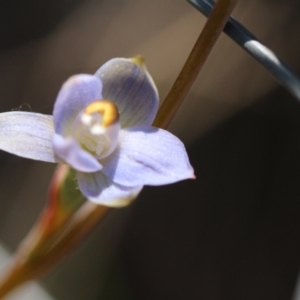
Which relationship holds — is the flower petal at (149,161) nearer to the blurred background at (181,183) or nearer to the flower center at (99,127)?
the flower center at (99,127)

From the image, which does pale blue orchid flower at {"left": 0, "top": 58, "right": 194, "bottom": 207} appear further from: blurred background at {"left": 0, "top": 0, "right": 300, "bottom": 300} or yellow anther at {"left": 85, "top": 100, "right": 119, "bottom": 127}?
blurred background at {"left": 0, "top": 0, "right": 300, "bottom": 300}

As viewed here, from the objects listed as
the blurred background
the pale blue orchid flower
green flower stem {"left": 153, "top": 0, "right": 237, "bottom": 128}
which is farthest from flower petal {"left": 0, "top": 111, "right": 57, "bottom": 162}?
the blurred background

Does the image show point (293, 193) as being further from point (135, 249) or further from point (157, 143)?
point (157, 143)

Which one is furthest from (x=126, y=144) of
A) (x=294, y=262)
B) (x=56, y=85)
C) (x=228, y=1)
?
(x=294, y=262)

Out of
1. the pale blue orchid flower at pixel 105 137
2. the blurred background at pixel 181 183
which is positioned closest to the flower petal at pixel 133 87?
the pale blue orchid flower at pixel 105 137

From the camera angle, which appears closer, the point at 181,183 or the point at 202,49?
the point at 202,49

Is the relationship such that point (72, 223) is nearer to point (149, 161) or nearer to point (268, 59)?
point (149, 161)

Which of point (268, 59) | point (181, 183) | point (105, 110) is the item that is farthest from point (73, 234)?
point (181, 183)

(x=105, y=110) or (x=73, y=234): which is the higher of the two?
(x=105, y=110)
